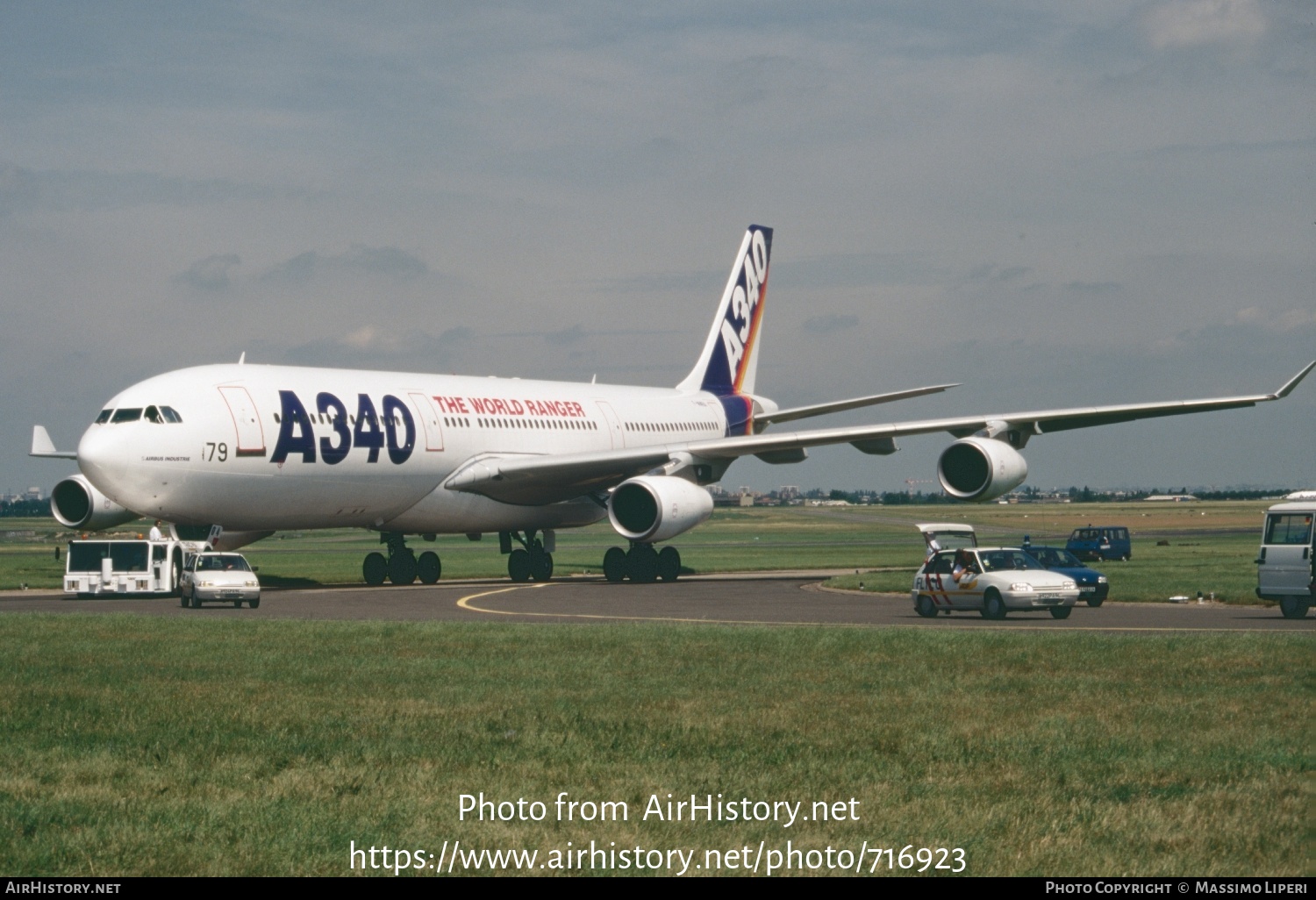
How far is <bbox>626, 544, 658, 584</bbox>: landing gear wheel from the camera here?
43031 millimetres

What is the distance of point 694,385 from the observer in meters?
54.1

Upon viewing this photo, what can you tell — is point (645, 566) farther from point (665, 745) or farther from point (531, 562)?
point (665, 745)

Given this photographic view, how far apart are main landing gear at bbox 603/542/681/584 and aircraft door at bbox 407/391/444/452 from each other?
594cm

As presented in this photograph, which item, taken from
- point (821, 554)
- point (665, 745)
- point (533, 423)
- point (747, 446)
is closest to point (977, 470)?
point (747, 446)

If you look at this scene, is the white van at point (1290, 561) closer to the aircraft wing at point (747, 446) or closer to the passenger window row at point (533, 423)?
the aircraft wing at point (747, 446)

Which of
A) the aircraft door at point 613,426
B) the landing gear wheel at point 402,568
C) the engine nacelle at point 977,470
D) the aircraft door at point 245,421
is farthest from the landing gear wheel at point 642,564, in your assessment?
the aircraft door at point 245,421

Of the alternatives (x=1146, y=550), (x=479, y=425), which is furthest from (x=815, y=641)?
(x=1146, y=550)

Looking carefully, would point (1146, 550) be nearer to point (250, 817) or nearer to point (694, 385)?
point (694, 385)

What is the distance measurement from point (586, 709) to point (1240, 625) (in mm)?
14633

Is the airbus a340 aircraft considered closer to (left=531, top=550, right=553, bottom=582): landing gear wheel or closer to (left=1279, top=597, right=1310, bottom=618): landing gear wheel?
(left=531, top=550, right=553, bottom=582): landing gear wheel

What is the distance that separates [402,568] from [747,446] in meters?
10.1

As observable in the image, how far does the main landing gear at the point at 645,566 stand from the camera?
43031 mm

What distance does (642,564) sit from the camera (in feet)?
141

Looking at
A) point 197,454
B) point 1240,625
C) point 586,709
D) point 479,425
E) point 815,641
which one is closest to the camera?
point 586,709
